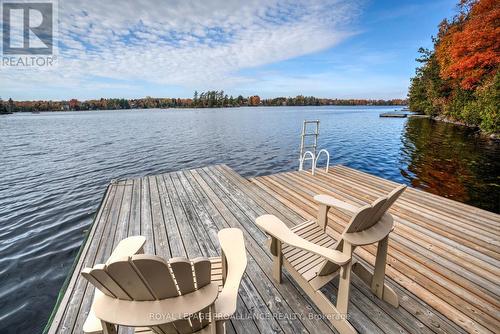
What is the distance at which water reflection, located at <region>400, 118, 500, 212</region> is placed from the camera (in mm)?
6723

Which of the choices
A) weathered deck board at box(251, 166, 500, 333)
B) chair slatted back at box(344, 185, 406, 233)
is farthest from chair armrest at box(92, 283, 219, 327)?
weathered deck board at box(251, 166, 500, 333)

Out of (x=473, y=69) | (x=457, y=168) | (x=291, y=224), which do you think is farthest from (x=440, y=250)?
(x=473, y=69)

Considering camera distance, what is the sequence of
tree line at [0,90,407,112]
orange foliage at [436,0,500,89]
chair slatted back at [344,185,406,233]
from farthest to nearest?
tree line at [0,90,407,112] < orange foliage at [436,0,500,89] < chair slatted back at [344,185,406,233]

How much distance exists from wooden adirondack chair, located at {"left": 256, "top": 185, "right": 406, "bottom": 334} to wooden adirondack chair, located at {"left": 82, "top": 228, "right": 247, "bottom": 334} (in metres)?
0.78

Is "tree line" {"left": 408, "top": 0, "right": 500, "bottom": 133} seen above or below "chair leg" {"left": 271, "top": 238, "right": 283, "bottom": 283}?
above

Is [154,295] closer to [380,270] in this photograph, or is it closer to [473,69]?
[380,270]

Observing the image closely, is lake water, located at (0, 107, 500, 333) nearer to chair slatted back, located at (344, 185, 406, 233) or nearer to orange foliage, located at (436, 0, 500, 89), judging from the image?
chair slatted back, located at (344, 185, 406, 233)

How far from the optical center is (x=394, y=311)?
1.99 m

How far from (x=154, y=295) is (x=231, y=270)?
1.82ft

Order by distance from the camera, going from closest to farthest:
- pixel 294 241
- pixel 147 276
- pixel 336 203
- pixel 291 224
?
pixel 147 276 → pixel 294 241 → pixel 336 203 → pixel 291 224

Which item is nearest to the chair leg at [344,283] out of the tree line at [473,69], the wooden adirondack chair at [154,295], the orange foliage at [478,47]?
the wooden adirondack chair at [154,295]

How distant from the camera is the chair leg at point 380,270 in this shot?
6.48ft

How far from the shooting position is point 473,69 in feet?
58.5

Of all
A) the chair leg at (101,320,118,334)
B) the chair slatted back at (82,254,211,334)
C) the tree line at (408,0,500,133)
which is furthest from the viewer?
the tree line at (408,0,500,133)
